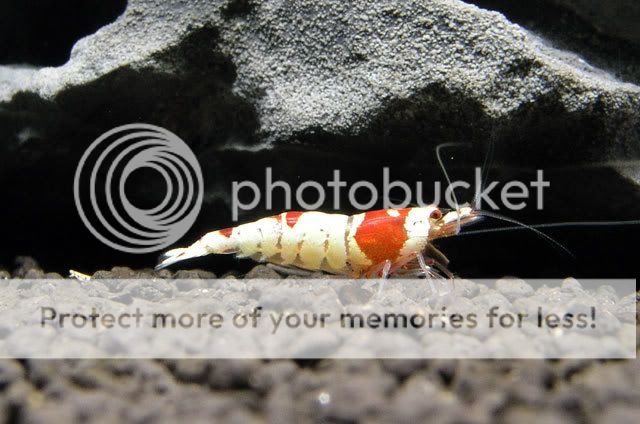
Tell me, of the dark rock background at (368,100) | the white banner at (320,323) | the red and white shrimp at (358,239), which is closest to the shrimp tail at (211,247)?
the red and white shrimp at (358,239)

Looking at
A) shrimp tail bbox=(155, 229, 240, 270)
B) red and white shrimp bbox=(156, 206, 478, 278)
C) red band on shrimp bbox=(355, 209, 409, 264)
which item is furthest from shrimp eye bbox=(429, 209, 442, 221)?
shrimp tail bbox=(155, 229, 240, 270)

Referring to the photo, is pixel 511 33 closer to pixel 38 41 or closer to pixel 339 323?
pixel 339 323

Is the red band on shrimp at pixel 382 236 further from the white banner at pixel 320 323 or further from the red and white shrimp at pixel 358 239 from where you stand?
the white banner at pixel 320 323

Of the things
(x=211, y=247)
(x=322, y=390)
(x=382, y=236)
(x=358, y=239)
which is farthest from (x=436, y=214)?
(x=322, y=390)

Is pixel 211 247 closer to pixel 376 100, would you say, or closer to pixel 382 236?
pixel 382 236

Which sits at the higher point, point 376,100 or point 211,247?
point 376,100

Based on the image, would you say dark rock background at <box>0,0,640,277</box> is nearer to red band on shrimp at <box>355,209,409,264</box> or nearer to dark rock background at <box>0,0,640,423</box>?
dark rock background at <box>0,0,640,423</box>

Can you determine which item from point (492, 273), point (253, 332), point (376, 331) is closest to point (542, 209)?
point (492, 273)
